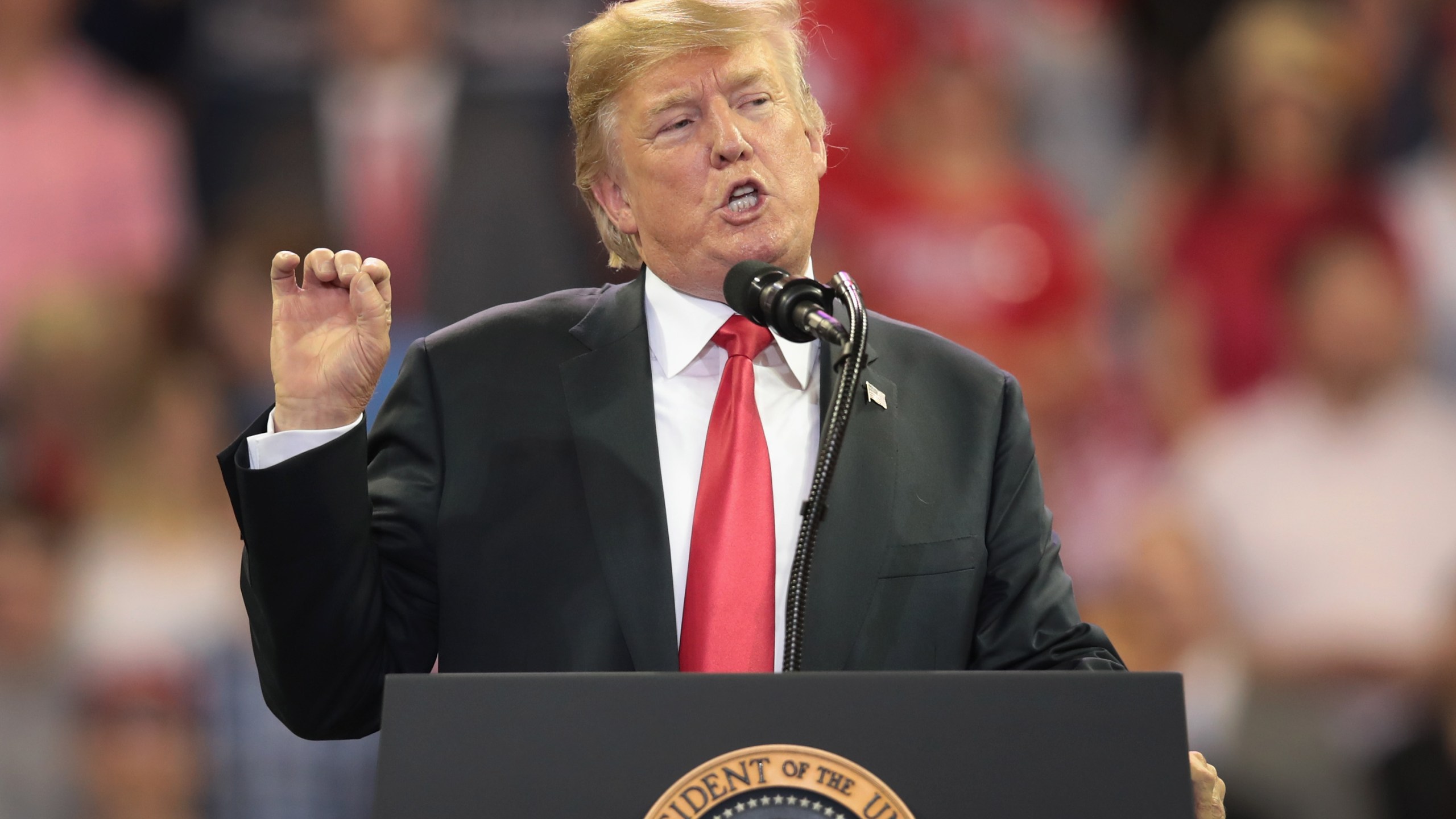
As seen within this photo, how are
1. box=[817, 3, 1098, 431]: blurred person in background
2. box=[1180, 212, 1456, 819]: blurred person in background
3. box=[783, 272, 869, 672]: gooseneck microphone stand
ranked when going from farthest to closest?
box=[817, 3, 1098, 431]: blurred person in background, box=[1180, 212, 1456, 819]: blurred person in background, box=[783, 272, 869, 672]: gooseneck microphone stand

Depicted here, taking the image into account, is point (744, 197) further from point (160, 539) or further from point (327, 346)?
point (160, 539)

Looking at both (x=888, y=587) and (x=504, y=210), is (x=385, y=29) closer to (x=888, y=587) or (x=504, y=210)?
(x=504, y=210)

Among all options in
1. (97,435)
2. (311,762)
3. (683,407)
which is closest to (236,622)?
(311,762)

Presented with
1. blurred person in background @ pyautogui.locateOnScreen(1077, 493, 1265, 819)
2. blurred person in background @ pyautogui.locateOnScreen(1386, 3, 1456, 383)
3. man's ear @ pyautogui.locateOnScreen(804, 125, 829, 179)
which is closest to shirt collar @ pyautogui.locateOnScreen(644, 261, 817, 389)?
man's ear @ pyautogui.locateOnScreen(804, 125, 829, 179)

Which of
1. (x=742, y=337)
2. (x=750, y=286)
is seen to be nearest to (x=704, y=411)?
(x=742, y=337)

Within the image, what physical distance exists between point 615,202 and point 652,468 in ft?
1.44

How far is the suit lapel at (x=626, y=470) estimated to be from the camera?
156 centimetres

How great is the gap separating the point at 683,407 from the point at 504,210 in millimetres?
2282

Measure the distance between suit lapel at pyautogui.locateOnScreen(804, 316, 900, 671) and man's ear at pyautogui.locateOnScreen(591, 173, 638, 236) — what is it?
14.2 inches

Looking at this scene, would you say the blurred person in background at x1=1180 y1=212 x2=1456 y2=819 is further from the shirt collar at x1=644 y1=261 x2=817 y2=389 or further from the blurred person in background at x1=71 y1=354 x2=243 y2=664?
the blurred person in background at x1=71 y1=354 x2=243 y2=664

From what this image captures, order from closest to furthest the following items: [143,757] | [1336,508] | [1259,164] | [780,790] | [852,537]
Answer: [780,790] → [852,537] → [143,757] → [1336,508] → [1259,164]

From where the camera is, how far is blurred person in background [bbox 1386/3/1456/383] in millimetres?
4113

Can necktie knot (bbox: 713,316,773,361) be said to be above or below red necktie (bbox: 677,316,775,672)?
above

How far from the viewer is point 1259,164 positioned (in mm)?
4320
